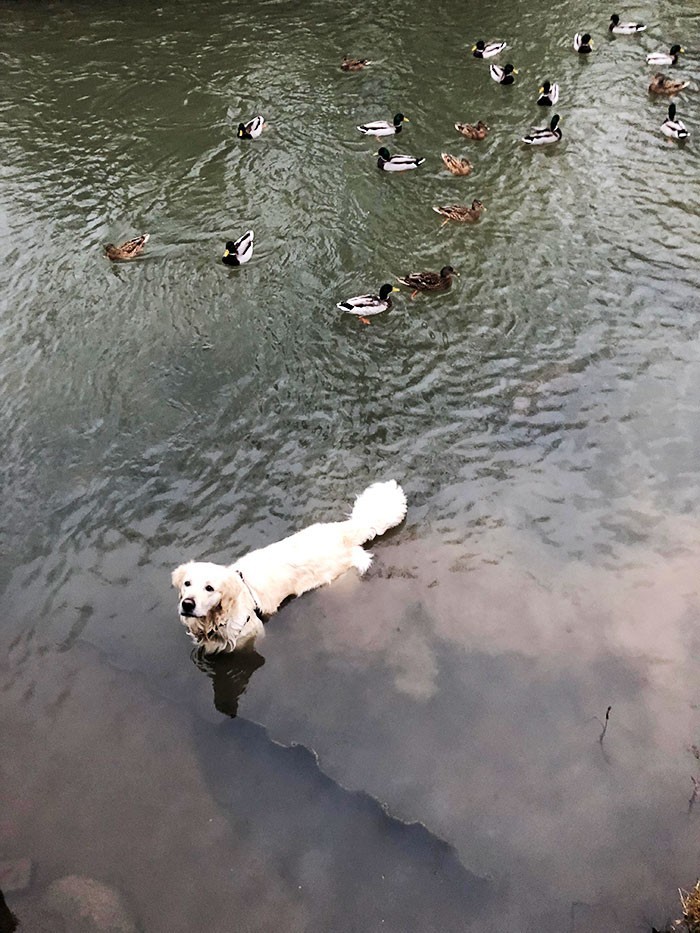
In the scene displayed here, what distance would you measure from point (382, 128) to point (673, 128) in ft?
18.7

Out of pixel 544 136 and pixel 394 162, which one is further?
pixel 544 136

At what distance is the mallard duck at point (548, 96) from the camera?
16203 millimetres

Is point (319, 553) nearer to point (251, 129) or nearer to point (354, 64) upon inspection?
point (251, 129)

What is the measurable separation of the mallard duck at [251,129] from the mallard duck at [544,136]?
5435mm

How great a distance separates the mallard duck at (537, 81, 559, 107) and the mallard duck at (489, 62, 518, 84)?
3.63ft

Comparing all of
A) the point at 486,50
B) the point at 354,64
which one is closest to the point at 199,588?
the point at 354,64

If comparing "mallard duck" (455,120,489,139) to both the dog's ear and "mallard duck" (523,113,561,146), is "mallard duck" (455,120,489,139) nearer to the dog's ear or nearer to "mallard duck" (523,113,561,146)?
"mallard duck" (523,113,561,146)

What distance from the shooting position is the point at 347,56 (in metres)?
19.0

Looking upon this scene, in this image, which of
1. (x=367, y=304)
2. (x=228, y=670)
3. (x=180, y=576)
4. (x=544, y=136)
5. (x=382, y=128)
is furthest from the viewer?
(x=382, y=128)

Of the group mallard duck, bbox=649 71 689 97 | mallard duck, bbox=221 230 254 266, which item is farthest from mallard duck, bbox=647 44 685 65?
mallard duck, bbox=221 230 254 266

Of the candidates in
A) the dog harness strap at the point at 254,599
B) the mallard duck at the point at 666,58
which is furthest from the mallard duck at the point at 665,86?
the dog harness strap at the point at 254,599

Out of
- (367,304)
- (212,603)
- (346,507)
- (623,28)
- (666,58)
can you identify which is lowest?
(346,507)

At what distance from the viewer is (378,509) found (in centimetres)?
834

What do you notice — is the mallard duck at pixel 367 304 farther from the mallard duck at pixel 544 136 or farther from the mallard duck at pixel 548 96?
the mallard duck at pixel 548 96
